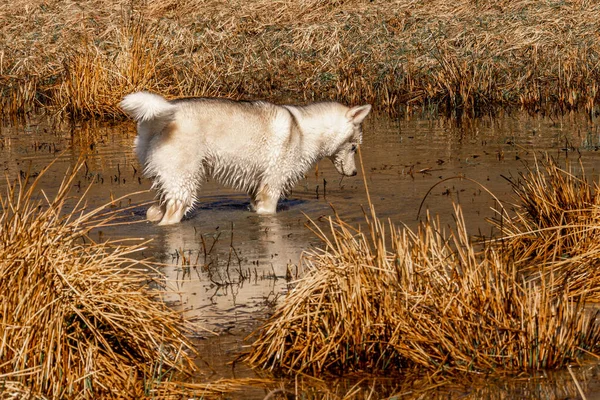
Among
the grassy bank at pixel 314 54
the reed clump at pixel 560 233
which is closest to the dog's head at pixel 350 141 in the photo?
the reed clump at pixel 560 233

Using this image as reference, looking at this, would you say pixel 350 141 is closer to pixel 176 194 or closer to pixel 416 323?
pixel 176 194

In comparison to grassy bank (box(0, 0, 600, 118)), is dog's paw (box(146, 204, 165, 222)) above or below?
below

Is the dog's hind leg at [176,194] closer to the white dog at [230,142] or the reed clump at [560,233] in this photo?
the white dog at [230,142]

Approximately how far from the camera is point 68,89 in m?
16.8

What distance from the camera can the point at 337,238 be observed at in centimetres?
587

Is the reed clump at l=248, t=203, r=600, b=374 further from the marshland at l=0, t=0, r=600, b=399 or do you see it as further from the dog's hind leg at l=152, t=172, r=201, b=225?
the dog's hind leg at l=152, t=172, r=201, b=225

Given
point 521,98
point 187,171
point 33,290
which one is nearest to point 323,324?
point 33,290

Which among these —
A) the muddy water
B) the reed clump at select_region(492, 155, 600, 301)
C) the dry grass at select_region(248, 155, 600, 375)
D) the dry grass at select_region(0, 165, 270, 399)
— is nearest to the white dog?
the muddy water

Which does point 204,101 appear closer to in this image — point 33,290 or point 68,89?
point 33,290

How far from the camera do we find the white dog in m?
9.16

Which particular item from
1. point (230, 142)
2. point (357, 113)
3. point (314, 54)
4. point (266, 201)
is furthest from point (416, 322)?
point (314, 54)

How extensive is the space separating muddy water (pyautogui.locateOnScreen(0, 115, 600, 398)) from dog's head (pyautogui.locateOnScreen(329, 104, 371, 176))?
0.28m

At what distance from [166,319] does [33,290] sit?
2.55ft

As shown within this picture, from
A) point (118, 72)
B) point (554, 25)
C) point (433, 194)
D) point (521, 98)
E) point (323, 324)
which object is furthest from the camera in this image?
point (554, 25)
